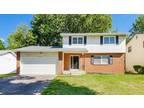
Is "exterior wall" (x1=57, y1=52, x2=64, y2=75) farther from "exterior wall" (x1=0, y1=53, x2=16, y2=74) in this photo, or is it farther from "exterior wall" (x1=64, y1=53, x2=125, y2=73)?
"exterior wall" (x1=0, y1=53, x2=16, y2=74)

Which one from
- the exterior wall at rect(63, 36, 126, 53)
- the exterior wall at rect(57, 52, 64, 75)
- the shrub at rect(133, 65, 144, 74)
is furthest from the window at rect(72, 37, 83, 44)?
the shrub at rect(133, 65, 144, 74)

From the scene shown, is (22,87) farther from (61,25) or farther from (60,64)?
(61,25)

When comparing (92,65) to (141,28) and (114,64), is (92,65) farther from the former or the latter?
(141,28)

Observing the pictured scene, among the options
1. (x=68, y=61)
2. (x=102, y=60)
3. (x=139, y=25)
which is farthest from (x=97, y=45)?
(x=139, y=25)

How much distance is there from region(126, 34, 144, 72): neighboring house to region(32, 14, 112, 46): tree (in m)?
9.67

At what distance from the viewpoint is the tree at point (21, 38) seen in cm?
3947

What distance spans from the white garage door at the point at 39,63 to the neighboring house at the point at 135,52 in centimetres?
1037

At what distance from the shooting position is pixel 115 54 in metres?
27.3

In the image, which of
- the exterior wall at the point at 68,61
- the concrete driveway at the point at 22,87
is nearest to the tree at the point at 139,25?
the exterior wall at the point at 68,61

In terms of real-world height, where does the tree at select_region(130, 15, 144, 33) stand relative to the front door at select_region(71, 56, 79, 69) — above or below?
above

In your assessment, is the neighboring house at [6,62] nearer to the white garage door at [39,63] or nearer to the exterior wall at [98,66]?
the white garage door at [39,63]

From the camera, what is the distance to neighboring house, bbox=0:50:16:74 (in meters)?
31.2

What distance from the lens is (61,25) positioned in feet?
128
